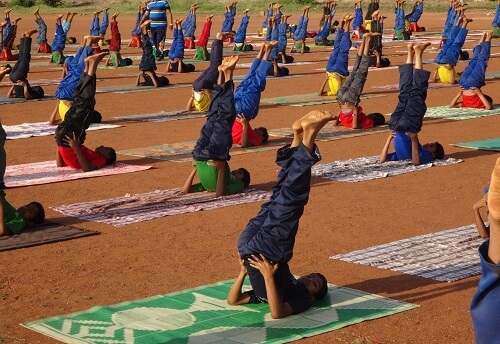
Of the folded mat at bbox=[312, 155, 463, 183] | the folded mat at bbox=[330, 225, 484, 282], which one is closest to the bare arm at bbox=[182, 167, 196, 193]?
the folded mat at bbox=[312, 155, 463, 183]

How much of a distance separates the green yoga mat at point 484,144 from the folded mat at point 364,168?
958 millimetres

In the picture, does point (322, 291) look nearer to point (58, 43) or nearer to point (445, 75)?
point (445, 75)

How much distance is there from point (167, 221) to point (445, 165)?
3.87 meters

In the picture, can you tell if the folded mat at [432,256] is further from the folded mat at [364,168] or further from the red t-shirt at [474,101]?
the red t-shirt at [474,101]

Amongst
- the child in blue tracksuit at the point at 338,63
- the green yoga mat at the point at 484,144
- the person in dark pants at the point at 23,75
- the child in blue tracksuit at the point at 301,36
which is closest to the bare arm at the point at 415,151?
the green yoga mat at the point at 484,144

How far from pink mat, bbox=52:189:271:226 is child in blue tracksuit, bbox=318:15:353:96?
703 cm

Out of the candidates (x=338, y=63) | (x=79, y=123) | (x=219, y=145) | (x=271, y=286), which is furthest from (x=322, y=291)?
(x=338, y=63)

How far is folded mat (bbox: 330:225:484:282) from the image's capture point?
703 centimetres

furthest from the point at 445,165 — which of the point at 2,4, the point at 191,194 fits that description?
the point at 2,4

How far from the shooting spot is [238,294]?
6234 millimetres

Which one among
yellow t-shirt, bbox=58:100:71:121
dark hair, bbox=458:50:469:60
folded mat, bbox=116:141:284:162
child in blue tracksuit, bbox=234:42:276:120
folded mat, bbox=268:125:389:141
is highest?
child in blue tracksuit, bbox=234:42:276:120

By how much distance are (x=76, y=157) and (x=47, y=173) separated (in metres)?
0.37

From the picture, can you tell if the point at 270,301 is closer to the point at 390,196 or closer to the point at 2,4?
the point at 390,196

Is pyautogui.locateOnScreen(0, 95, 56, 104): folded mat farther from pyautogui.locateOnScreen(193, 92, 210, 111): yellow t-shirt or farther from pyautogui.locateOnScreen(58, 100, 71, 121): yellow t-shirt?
pyautogui.locateOnScreen(58, 100, 71, 121): yellow t-shirt
